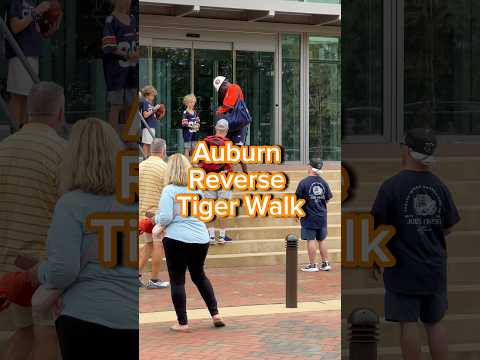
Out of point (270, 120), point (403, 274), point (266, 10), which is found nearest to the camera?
point (403, 274)

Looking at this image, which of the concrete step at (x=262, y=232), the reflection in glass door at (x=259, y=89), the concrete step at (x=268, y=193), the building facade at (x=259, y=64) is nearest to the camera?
the concrete step at (x=262, y=232)

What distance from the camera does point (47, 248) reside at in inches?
200

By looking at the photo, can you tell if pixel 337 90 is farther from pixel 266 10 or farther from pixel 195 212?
pixel 195 212

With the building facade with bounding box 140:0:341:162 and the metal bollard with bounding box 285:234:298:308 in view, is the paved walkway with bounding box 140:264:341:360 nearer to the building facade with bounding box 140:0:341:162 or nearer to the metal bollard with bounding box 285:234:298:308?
the metal bollard with bounding box 285:234:298:308

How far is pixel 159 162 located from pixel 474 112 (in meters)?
6.64

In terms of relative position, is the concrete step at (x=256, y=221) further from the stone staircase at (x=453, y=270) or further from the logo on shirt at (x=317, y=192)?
the stone staircase at (x=453, y=270)

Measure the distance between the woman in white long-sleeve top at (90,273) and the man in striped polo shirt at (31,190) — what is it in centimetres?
9

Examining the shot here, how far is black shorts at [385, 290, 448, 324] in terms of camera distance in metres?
5.56

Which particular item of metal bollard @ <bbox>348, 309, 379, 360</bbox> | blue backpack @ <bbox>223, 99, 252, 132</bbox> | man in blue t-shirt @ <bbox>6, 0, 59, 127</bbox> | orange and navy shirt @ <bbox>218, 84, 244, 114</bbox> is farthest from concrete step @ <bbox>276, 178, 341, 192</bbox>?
man in blue t-shirt @ <bbox>6, 0, 59, 127</bbox>

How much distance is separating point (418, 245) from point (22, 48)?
2376 millimetres

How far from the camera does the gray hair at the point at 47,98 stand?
5.22 m

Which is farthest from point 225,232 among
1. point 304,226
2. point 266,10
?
point 266,10

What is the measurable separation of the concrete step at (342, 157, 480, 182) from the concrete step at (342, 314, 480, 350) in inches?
30.8

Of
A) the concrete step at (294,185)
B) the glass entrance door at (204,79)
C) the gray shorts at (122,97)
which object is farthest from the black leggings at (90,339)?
the glass entrance door at (204,79)
